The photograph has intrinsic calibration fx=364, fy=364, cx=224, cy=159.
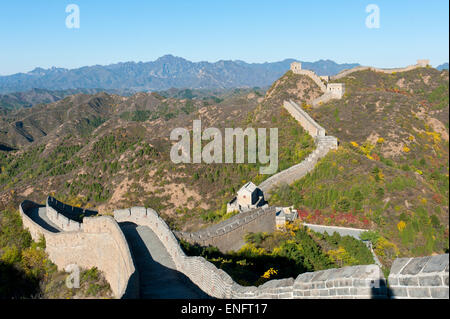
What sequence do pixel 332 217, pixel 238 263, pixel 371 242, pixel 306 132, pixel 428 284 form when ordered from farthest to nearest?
pixel 306 132 < pixel 332 217 < pixel 371 242 < pixel 238 263 < pixel 428 284

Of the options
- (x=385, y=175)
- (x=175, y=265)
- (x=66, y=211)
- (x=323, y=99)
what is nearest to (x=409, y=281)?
(x=175, y=265)

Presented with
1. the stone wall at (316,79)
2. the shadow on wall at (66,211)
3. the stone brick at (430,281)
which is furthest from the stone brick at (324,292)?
the stone wall at (316,79)

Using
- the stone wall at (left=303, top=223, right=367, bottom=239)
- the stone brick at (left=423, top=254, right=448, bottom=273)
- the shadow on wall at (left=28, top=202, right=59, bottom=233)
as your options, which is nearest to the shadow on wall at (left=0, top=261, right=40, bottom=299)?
the shadow on wall at (left=28, top=202, right=59, bottom=233)

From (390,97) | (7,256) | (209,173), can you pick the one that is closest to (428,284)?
(7,256)

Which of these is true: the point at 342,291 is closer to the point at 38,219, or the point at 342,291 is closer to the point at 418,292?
the point at 418,292

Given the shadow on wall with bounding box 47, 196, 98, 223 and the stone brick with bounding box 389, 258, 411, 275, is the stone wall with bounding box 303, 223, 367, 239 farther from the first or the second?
the stone brick with bounding box 389, 258, 411, 275

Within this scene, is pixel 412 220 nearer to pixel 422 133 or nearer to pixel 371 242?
pixel 371 242

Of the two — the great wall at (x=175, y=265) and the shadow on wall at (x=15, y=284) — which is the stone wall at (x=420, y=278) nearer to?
the great wall at (x=175, y=265)
